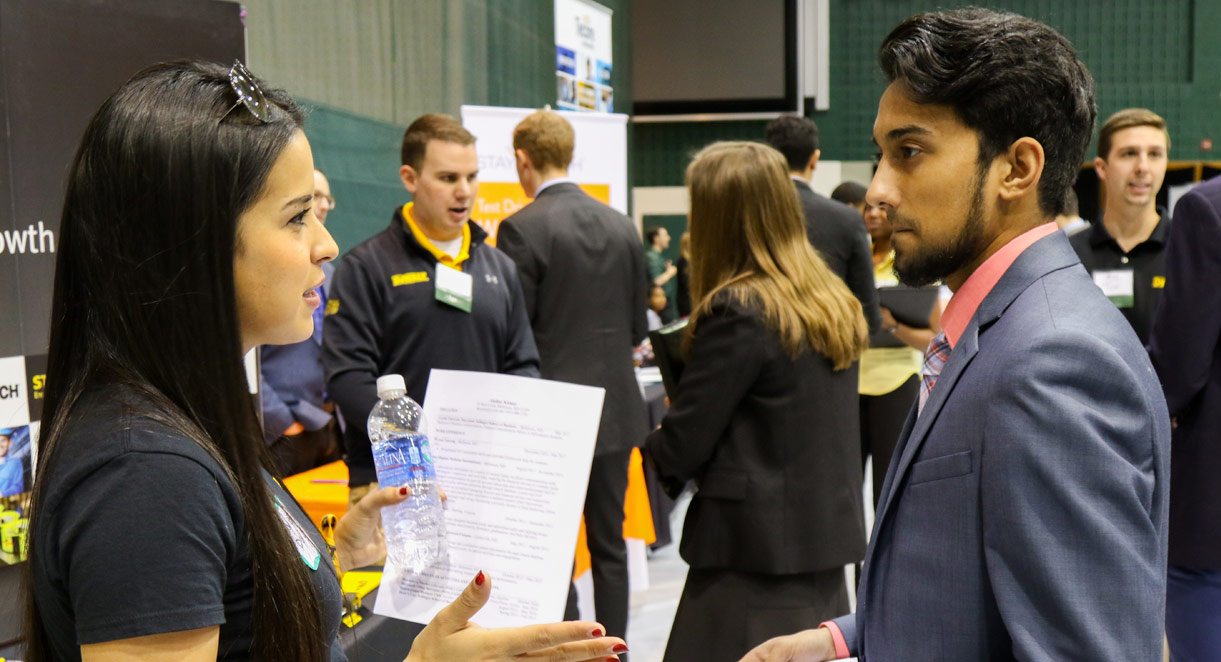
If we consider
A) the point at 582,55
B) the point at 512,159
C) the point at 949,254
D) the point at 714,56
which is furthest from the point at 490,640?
the point at 714,56

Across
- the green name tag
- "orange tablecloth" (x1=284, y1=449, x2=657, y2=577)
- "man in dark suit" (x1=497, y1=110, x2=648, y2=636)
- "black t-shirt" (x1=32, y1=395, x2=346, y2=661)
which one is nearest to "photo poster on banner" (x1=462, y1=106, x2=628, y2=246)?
"man in dark suit" (x1=497, y1=110, x2=648, y2=636)

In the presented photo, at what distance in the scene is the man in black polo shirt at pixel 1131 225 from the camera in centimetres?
339

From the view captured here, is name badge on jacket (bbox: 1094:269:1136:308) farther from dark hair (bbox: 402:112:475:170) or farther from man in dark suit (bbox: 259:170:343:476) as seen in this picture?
man in dark suit (bbox: 259:170:343:476)

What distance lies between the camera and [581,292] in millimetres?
3619

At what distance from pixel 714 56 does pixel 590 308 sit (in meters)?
9.52

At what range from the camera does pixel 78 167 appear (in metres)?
0.94

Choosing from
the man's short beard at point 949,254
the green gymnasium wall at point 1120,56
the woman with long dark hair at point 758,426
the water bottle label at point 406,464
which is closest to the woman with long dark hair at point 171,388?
the water bottle label at point 406,464

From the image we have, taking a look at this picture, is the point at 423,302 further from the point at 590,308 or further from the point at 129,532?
the point at 129,532

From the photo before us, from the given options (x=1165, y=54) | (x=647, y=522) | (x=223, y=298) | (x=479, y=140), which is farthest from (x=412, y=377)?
(x=1165, y=54)

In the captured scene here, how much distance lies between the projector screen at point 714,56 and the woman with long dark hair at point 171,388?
11755 mm

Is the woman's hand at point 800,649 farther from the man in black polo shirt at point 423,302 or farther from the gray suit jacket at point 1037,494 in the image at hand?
the man in black polo shirt at point 423,302

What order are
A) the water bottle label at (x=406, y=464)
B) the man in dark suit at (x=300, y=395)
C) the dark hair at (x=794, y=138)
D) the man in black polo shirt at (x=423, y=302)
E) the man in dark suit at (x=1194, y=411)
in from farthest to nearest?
the dark hair at (x=794, y=138)
the man in dark suit at (x=300, y=395)
the man in black polo shirt at (x=423, y=302)
the man in dark suit at (x=1194, y=411)
the water bottle label at (x=406, y=464)

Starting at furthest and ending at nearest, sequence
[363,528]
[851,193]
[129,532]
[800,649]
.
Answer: [851,193] < [363,528] < [800,649] < [129,532]

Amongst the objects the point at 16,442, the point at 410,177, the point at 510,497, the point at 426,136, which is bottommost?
the point at 510,497
